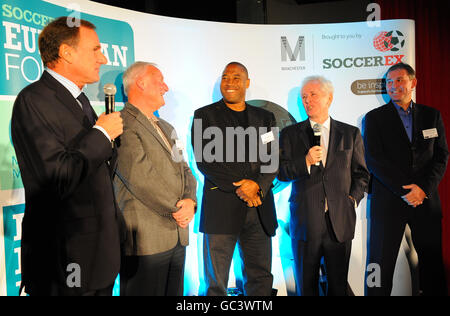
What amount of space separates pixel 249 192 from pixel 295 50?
4.95 ft

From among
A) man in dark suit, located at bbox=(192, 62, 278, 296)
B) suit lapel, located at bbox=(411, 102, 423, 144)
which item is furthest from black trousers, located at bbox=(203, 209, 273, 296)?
suit lapel, located at bbox=(411, 102, 423, 144)

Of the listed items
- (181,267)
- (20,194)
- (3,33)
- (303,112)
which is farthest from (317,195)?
(3,33)

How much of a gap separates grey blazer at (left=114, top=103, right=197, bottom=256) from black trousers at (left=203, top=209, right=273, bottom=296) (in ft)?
1.70

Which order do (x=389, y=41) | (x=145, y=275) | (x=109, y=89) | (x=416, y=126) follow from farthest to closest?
(x=389, y=41), (x=416, y=126), (x=145, y=275), (x=109, y=89)

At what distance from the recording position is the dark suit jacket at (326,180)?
10.6 ft

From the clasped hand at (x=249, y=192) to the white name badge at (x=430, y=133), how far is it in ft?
5.05

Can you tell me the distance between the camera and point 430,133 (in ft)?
11.3

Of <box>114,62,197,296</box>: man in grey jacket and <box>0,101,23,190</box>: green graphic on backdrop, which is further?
<box>114,62,197,296</box>: man in grey jacket

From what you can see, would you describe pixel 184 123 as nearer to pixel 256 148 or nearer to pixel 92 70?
pixel 256 148

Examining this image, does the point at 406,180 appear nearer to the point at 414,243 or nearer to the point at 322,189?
the point at 414,243

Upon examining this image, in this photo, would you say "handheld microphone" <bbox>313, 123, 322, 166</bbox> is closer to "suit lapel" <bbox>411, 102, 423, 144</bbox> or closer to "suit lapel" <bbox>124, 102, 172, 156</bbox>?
"suit lapel" <bbox>411, 102, 423, 144</bbox>

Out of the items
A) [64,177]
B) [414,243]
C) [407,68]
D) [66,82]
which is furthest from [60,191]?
[407,68]

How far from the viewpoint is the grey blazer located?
104 inches

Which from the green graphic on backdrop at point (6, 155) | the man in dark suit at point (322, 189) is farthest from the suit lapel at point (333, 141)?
the green graphic on backdrop at point (6, 155)
